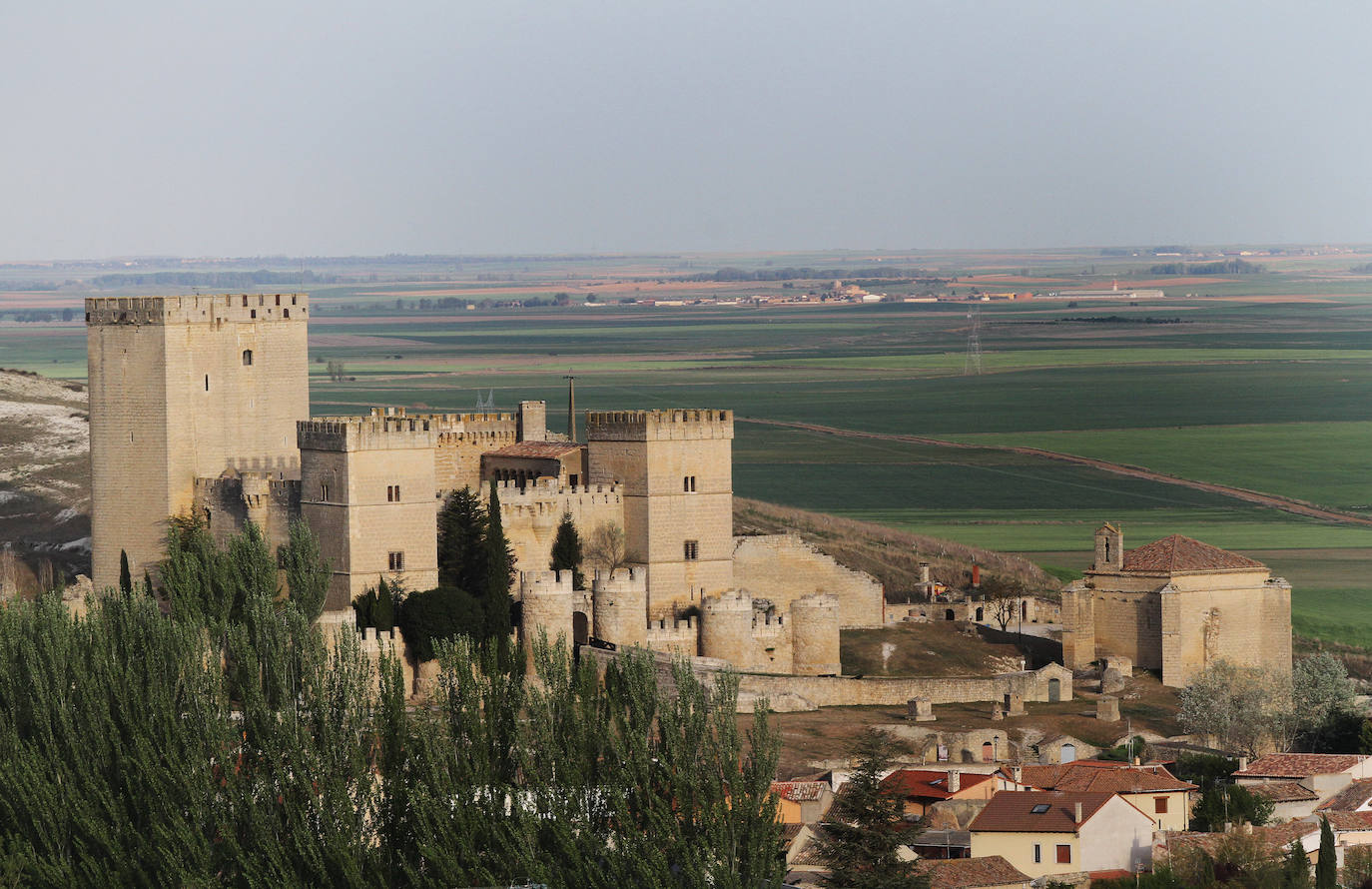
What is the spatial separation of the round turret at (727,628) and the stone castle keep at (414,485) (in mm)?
36

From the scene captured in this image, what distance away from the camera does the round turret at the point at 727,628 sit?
50.0 m

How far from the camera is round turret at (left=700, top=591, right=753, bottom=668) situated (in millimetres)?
50000

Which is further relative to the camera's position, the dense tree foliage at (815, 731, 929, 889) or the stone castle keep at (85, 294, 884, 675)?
the stone castle keep at (85, 294, 884, 675)

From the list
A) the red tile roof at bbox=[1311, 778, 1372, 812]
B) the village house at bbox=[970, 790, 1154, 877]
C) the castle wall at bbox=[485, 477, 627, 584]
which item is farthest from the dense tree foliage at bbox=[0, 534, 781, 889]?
the red tile roof at bbox=[1311, 778, 1372, 812]

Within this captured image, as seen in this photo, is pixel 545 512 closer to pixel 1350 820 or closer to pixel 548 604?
pixel 548 604

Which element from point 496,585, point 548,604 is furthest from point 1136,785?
point 496,585

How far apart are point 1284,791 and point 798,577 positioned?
14.5 meters

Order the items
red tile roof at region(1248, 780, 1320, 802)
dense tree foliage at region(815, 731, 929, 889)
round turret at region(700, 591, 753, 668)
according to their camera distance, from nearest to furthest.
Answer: dense tree foliage at region(815, 731, 929, 889) < red tile roof at region(1248, 780, 1320, 802) < round turret at region(700, 591, 753, 668)

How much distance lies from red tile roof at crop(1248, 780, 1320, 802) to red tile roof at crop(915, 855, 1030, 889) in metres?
6.50

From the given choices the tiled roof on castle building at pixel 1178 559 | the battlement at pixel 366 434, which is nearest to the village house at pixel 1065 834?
the tiled roof on castle building at pixel 1178 559

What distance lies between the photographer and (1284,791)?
43.3 m

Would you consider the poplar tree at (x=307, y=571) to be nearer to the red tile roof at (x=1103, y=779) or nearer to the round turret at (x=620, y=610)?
the round turret at (x=620, y=610)

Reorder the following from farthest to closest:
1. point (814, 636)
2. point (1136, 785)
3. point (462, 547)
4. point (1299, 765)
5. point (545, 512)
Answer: point (545, 512), point (814, 636), point (462, 547), point (1299, 765), point (1136, 785)

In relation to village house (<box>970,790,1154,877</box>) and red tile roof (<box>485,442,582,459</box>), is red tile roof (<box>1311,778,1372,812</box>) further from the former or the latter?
red tile roof (<box>485,442,582,459</box>)
